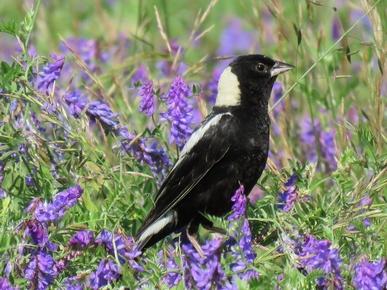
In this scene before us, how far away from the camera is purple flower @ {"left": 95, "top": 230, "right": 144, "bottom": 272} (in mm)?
2678

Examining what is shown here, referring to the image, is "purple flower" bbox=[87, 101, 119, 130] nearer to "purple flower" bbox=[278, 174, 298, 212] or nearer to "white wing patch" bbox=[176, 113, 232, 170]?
"white wing patch" bbox=[176, 113, 232, 170]

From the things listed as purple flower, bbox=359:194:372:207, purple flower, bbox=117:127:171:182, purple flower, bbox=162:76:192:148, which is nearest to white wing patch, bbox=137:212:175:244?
purple flower, bbox=117:127:171:182

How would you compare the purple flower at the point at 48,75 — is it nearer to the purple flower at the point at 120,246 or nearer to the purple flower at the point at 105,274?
the purple flower at the point at 120,246

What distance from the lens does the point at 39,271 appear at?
2.68m

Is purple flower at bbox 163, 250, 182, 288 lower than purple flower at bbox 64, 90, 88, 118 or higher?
lower

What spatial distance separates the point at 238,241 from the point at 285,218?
Answer: 12.0 inches

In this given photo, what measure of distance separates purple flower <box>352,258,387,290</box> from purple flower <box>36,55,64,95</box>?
4.14 feet

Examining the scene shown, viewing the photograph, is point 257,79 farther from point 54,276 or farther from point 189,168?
point 54,276

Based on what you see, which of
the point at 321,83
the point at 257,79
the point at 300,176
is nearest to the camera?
the point at 300,176

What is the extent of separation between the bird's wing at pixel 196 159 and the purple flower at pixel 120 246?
0.65 metres

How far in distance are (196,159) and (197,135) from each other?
8 cm

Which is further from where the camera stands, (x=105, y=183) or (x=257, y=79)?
(x=257, y=79)

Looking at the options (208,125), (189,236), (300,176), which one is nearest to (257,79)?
(208,125)

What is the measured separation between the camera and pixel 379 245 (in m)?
2.76
